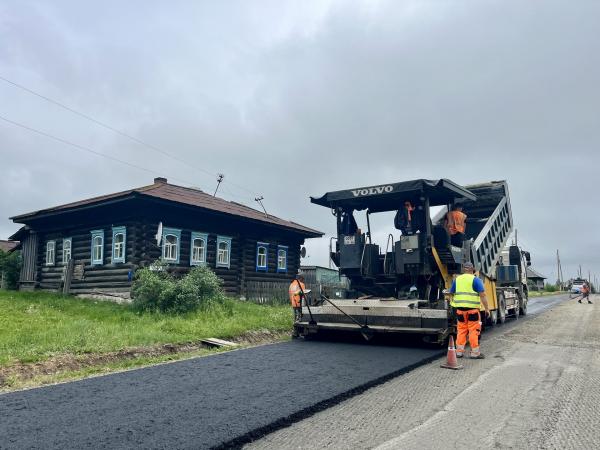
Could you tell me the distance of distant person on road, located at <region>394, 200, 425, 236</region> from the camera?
9.30 meters

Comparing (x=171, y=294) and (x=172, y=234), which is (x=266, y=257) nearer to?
(x=172, y=234)

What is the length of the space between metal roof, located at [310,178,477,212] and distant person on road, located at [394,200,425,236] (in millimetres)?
178

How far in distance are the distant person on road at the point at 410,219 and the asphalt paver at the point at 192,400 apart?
2579 millimetres

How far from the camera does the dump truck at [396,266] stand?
8.33 metres

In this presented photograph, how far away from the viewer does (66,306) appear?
14.2 metres

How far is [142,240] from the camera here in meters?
15.8

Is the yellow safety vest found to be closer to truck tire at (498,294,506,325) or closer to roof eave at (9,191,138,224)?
truck tire at (498,294,506,325)

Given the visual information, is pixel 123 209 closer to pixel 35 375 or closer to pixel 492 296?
pixel 35 375

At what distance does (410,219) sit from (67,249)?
14.0 meters

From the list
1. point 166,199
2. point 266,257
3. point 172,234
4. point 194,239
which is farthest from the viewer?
point 266,257

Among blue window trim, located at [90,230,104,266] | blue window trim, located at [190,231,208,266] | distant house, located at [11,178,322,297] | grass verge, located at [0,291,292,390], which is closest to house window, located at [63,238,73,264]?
distant house, located at [11,178,322,297]

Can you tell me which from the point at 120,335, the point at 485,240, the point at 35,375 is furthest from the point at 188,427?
the point at 485,240

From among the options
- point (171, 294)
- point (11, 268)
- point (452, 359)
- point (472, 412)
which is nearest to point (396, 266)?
point (452, 359)

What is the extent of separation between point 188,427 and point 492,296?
968 cm
